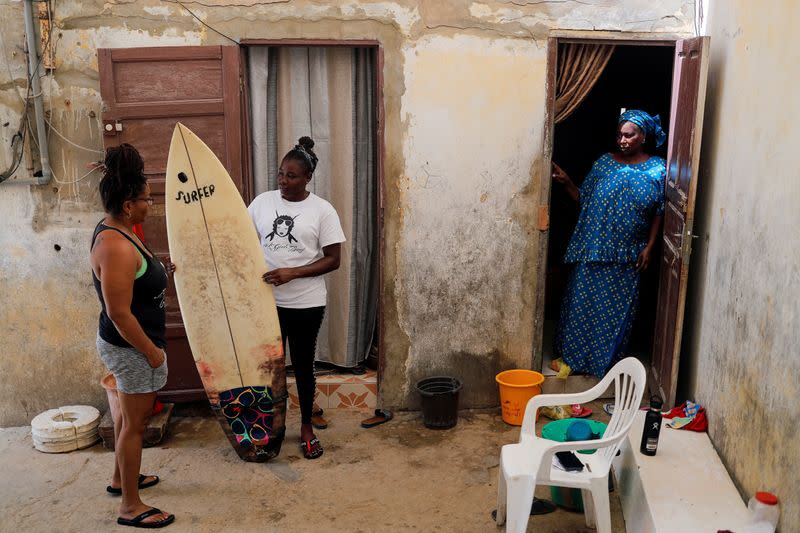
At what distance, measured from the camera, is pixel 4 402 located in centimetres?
433

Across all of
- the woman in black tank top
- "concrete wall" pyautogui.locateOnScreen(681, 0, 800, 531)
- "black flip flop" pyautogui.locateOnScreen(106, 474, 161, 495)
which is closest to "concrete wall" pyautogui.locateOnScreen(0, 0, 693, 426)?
"concrete wall" pyautogui.locateOnScreen(681, 0, 800, 531)

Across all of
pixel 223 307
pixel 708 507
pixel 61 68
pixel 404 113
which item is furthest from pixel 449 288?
pixel 61 68

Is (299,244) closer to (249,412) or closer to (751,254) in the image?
(249,412)

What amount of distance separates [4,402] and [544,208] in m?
3.40

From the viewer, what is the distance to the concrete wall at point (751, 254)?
8.81 ft

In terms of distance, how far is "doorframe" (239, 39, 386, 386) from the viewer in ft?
13.3

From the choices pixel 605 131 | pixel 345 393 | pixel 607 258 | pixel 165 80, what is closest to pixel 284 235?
pixel 165 80

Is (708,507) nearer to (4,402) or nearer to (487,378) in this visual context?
(487,378)

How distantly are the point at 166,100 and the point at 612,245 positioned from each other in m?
2.72

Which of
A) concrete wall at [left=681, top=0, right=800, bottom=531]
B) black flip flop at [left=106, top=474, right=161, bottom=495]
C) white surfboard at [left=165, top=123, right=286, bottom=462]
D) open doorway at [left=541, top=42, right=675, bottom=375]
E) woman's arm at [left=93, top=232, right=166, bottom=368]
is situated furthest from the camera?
open doorway at [left=541, top=42, right=675, bottom=375]

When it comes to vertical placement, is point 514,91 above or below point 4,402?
above

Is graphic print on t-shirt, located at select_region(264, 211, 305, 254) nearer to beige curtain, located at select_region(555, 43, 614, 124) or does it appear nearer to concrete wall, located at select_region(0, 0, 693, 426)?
concrete wall, located at select_region(0, 0, 693, 426)

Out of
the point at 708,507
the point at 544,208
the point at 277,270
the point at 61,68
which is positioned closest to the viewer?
the point at 708,507

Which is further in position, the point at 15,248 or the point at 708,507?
the point at 15,248
